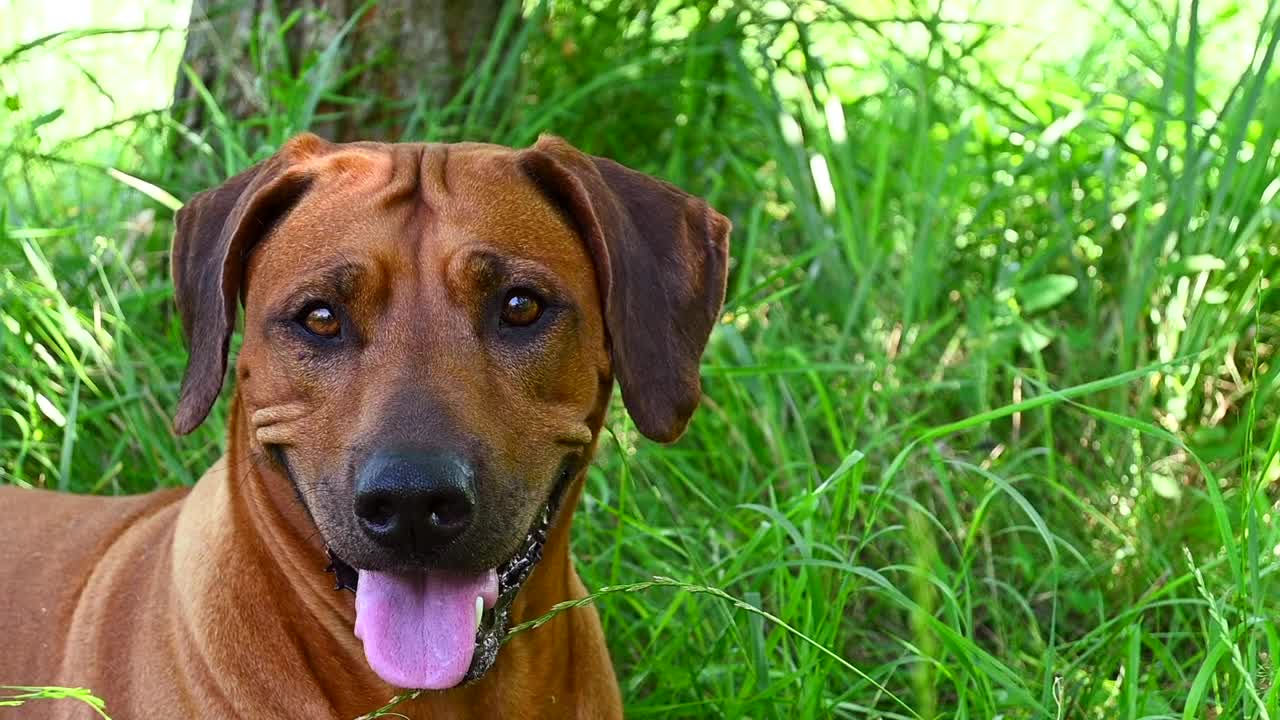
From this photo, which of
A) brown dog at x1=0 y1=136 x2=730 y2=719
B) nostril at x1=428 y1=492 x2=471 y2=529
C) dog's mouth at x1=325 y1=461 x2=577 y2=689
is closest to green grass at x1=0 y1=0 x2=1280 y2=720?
brown dog at x1=0 y1=136 x2=730 y2=719

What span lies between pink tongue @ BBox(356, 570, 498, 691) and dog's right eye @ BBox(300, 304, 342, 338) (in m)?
0.43

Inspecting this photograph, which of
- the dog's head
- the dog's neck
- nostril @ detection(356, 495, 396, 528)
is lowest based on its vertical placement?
the dog's neck

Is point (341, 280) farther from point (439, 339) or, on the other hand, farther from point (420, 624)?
point (420, 624)

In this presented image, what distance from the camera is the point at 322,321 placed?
2.81 m

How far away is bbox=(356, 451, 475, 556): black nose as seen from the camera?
2508 millimetres

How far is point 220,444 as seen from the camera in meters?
4.07

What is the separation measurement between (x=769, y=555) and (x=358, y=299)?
1349mm

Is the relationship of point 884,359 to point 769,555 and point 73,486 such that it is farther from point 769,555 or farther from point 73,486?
point 73,486

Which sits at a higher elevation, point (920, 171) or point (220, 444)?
point (920, 171)

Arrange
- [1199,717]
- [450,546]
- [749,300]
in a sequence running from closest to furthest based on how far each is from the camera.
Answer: [450,546] < [1199,717] < [749,300]

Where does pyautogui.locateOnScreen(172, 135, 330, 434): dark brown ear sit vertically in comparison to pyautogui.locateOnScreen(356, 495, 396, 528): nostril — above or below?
above

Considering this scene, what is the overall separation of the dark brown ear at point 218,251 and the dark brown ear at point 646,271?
1.53 feet

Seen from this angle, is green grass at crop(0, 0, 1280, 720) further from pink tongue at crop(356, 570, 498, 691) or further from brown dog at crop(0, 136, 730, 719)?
pink tongue at crop(356, 570, 498, 691)

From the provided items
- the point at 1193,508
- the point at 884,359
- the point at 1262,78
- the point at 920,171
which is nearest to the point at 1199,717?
the point at 1193,508
